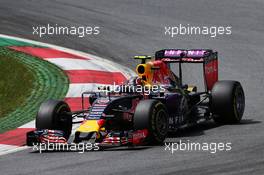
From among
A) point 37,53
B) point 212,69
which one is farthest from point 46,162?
point 37,53

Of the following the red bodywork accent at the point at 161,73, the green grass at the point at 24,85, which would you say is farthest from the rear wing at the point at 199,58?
the green grass at the point at 24,85

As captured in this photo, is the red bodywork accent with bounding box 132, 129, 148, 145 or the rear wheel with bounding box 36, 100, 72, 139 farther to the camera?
the rear wheel with bounding box 36, 100, 72, 139

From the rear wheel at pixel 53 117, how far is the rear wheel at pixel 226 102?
7.92 feet

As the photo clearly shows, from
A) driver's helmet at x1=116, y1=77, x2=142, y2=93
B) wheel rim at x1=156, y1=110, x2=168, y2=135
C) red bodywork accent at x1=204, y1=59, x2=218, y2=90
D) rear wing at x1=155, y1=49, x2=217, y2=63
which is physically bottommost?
wheel rim at x1=156, y1=110, x2=168, y2=135

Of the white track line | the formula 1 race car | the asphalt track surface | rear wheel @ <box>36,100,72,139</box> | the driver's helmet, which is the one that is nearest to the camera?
the asphalt track surface

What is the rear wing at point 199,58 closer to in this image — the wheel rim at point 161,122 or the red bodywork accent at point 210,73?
the red bodywork accent at point 210,73

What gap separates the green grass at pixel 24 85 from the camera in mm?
15227

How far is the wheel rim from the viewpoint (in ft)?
41.7

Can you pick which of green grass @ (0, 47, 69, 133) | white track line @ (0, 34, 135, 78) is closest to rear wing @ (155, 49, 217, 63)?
green grass @ (0, 47, 69, 133)

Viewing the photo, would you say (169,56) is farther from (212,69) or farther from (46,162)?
(46,162)

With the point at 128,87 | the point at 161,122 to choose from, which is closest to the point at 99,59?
the point at 128,87

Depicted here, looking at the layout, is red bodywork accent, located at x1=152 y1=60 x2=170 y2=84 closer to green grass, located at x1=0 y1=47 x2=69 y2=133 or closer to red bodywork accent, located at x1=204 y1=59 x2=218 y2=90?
red bodywork accent, located at x1=204 y1=59 x2=218 y2=90

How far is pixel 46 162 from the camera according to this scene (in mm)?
11820

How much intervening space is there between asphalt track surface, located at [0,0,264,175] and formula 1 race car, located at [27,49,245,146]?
23 cm
